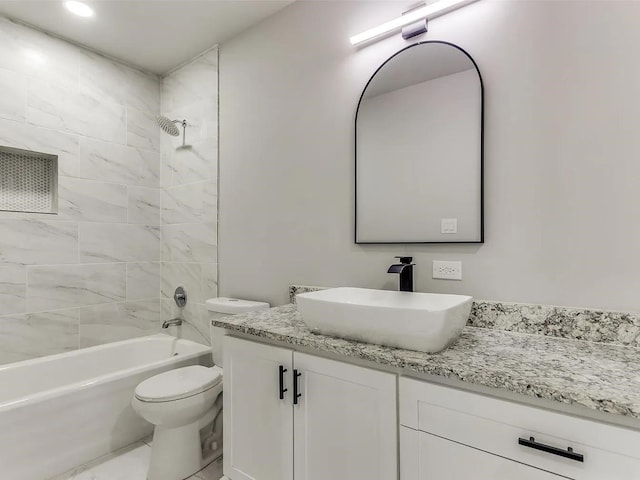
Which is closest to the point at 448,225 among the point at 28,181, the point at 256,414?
the point at 256,414

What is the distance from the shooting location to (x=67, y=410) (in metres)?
1.83

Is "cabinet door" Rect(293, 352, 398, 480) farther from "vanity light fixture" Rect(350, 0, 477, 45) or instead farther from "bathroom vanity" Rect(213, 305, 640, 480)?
"vanity light fixture" Rect(350, 0, 477, 45)

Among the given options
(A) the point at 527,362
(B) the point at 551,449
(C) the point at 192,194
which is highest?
(C) the point at 192,194

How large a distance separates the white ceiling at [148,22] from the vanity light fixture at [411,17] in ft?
2.26

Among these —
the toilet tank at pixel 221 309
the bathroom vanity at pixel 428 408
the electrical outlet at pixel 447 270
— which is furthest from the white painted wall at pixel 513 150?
the bathroom vanity at pixel 428 408

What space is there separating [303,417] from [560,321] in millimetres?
1004

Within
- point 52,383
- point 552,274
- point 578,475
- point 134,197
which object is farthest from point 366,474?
point 134,197

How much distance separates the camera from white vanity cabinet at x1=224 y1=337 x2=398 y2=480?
1.10m

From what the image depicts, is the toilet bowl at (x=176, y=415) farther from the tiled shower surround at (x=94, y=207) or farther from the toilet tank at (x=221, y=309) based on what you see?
the tiled shower surround at (x=94, y=207)

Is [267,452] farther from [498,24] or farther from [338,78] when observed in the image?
[498,24]

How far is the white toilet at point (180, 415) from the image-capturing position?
168 centimetres

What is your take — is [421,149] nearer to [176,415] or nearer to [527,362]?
[527,362]

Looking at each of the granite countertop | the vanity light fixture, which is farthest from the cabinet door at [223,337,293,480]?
the vanity light fixture

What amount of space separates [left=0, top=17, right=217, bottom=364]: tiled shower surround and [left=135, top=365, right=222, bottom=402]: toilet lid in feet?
2.27
